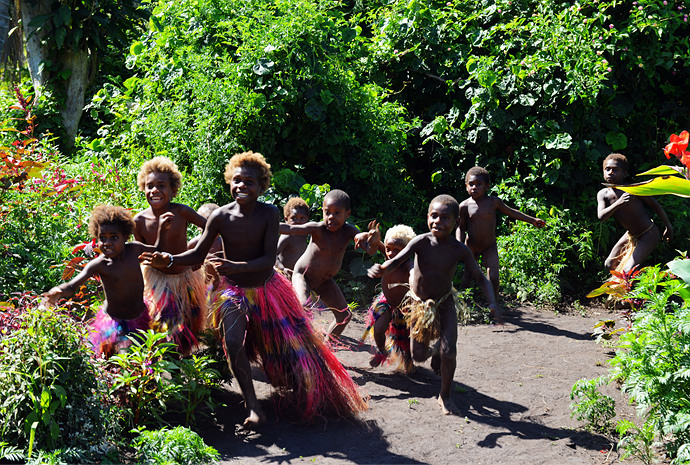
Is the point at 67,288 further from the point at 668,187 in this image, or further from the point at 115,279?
the point at 668,187

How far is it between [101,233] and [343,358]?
92.9 inches

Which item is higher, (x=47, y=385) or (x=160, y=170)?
(x=160, y=170)

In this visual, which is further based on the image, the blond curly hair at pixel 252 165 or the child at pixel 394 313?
the child at pixel 394 313

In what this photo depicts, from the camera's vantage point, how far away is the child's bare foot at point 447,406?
4.78 metres

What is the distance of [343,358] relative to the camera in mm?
6004

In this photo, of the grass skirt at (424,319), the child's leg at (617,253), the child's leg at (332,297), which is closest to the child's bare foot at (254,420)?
the grass skirt at (424,319)

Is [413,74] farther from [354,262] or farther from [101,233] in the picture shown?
[101,233]

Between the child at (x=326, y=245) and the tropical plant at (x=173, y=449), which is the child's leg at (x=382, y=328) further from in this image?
the tropical plant at (x=173, y=449)

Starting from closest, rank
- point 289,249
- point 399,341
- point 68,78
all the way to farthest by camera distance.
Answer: point 399,341 < point 289,249 < point 68,78

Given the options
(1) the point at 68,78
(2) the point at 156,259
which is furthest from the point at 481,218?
(1) the point at 68,78

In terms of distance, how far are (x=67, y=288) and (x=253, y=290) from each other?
1.13 metres

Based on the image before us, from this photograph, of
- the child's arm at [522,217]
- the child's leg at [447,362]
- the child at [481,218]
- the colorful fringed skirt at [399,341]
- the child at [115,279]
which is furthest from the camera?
the child at [481,218]

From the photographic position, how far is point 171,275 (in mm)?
5027

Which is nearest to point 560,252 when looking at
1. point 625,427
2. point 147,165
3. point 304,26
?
point 304,26
